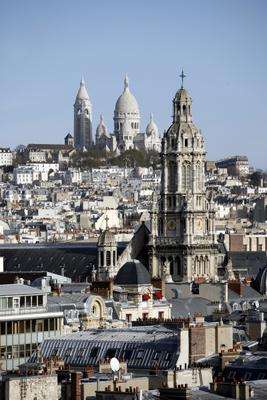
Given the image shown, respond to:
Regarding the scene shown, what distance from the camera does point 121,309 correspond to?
73062 mm

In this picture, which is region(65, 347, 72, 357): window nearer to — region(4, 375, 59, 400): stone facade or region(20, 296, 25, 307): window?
region(20, 296, 25, 307): window

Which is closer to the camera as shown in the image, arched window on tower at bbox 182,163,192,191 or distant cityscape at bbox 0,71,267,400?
distant cityscape at bbox 0,71,267,400

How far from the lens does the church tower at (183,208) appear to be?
101688mm

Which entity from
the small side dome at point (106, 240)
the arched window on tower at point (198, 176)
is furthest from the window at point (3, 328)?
the arched window on tower at point (198, 176)

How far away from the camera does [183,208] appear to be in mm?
102312

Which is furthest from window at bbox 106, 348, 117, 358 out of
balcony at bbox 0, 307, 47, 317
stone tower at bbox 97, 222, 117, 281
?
stone tower at bbox 97, 222, 117, 281

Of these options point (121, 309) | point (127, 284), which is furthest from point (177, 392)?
point (127, 284)

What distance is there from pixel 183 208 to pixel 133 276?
68.4 ft

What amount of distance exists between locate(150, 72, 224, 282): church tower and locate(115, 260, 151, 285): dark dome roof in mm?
18029

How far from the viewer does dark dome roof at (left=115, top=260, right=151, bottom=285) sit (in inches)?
3204

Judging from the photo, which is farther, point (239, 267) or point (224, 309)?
point (239, 267)

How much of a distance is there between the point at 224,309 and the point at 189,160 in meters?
28.3

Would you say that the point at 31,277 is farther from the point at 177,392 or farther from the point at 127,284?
the point at 177,392

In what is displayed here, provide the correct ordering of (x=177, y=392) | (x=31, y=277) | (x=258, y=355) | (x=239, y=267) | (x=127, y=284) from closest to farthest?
(x=177, y=392)
(x=258, y=355)
(x=127, y=284)
(x=31, y=277)
(x=239, y=267)
